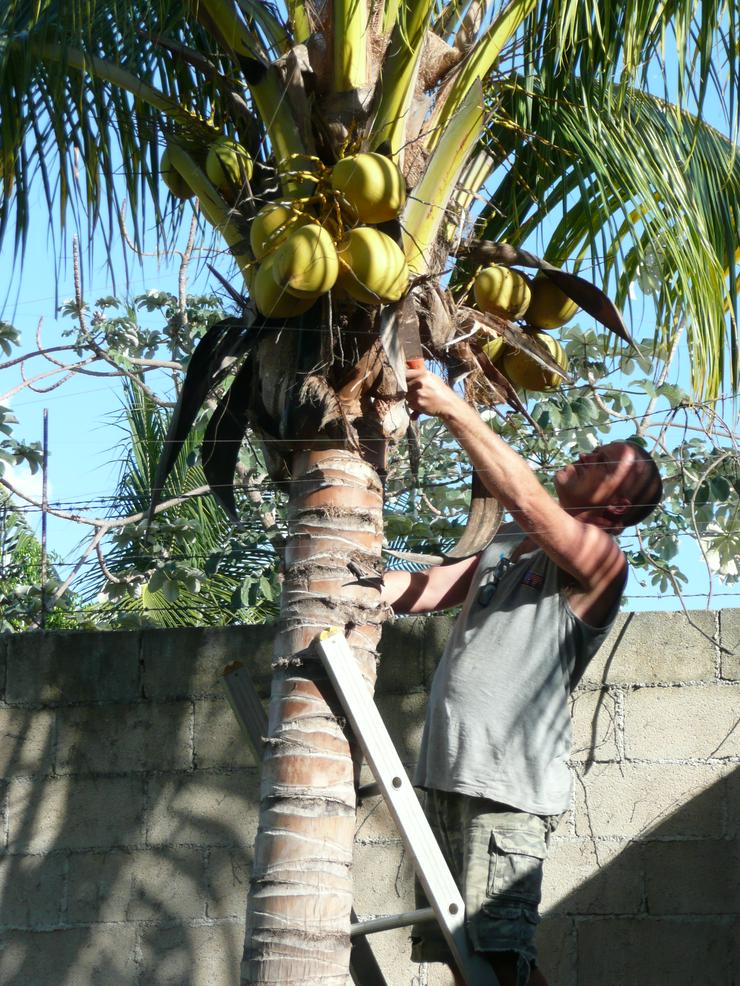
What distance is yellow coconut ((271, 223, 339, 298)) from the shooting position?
2834mm

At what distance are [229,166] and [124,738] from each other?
217 cm

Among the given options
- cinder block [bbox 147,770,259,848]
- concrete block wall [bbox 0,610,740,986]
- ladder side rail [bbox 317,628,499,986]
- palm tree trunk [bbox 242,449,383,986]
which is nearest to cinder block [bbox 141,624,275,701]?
concrete block wall [bbox 0,610,740,986]

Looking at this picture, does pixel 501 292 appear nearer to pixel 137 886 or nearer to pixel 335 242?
pixel 335 242

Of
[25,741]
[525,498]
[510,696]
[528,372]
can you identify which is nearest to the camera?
[525,498]

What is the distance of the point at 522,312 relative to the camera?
3.47m

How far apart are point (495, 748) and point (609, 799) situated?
94cm

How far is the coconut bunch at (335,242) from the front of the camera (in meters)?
2.85

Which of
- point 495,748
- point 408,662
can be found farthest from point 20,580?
point 495,748

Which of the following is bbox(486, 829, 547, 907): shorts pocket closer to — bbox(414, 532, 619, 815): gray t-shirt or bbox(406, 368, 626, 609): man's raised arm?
bbox(414, 532, 619, 815): gray t-shirt

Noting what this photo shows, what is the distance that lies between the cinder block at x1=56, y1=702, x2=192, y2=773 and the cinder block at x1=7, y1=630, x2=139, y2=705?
2.3 inches

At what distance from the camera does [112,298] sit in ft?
27.0

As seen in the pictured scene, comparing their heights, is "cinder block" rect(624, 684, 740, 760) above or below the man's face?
below

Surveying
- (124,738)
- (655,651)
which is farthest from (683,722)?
(124,738)

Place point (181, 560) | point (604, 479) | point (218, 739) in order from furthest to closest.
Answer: point (181, 560)
point (218, 739)
point (604, 479)
